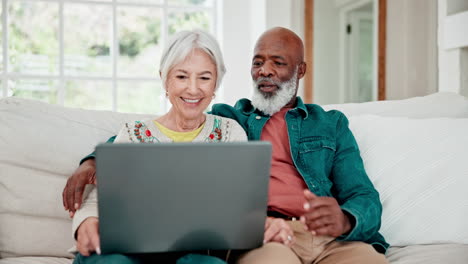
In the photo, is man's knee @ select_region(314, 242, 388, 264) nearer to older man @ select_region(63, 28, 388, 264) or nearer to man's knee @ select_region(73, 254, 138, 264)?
older man @ select_region(63, 28, 388, 264)

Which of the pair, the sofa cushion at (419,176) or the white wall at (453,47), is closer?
the sofa cushion at (419,176)

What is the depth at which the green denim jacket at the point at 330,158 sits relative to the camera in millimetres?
1346

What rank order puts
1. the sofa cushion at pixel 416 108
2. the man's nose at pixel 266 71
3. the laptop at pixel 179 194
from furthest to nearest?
the sofa cushion at pixel 416 108 → the man's nose at pixel 266 71 → the laptop at pixel 179 194

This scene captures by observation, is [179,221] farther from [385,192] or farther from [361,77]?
[361,77]

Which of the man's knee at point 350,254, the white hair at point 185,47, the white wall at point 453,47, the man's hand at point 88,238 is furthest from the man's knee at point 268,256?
the white wall at point 453,47

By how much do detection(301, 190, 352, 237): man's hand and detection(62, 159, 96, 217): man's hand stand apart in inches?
24.4

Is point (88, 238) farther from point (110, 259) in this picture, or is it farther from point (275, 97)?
point (275, 97)

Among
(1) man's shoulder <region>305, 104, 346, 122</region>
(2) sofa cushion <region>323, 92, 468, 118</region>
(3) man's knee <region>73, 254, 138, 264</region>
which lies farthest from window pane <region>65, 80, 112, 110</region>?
(3) man's knee <region>73, 254, 138, 264</region>

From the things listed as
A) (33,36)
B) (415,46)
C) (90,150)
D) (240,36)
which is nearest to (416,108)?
(90,150)

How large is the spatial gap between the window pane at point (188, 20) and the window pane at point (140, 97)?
0.52m

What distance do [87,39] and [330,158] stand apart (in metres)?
2.71

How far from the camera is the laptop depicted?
869 millimetres

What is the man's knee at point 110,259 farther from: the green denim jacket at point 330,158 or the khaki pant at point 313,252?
the green denim jacket at point 330,158

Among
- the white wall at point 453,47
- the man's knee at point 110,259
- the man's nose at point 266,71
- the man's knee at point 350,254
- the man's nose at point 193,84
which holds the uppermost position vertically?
the white wall at point 453,47
